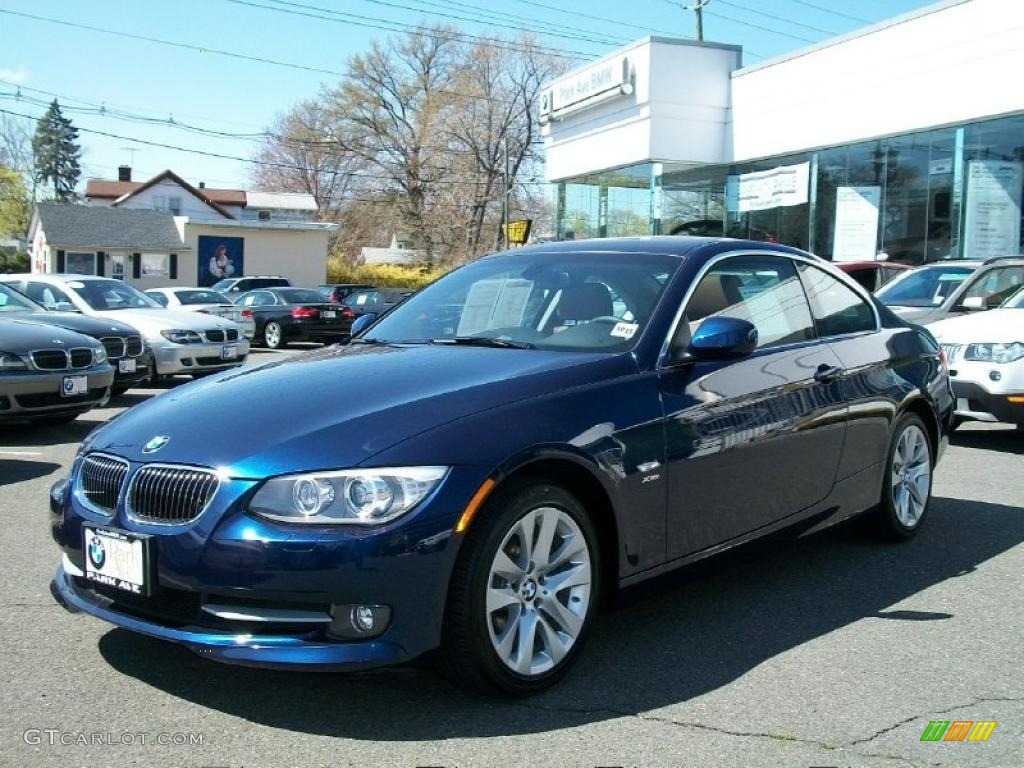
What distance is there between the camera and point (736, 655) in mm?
4117

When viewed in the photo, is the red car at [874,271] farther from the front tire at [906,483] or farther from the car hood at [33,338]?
the car hood at [33,338]

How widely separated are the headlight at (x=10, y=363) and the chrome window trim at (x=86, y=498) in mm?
5610

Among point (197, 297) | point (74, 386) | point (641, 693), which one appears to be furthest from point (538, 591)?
point (197, 297)

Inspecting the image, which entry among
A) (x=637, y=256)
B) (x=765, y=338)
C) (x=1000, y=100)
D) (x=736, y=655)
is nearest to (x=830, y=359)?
(x=765, y=338)

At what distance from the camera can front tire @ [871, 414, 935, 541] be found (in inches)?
222

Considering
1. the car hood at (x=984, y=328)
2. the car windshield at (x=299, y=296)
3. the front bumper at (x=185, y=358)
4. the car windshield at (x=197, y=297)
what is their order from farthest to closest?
the car windshield at (x=299, y=296)
the car windshield at (x=197, y=297)
the front bumper at (x=185, y=358)
the car hood at (x=984, y=328)

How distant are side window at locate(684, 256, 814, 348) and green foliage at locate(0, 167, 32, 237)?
76738mm

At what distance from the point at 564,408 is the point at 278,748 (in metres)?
1.46

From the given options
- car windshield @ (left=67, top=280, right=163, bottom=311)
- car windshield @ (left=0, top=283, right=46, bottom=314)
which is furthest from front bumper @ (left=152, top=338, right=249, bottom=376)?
car windshield @ (left=0, top=283, right=46, bottom=314)

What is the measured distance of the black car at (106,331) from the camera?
35.6 feet

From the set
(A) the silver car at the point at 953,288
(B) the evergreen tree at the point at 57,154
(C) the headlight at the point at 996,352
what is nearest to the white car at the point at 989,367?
(C) the headlight at the point at 996,352

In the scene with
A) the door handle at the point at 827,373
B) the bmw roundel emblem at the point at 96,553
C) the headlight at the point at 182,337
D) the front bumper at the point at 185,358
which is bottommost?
the front bumper at the point at 185,358

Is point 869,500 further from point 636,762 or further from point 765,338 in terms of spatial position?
point 636,762

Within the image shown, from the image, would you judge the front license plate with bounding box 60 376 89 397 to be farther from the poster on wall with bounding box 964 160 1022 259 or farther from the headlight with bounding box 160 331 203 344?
the poster on wall with bounding box 964 160 1022 259
